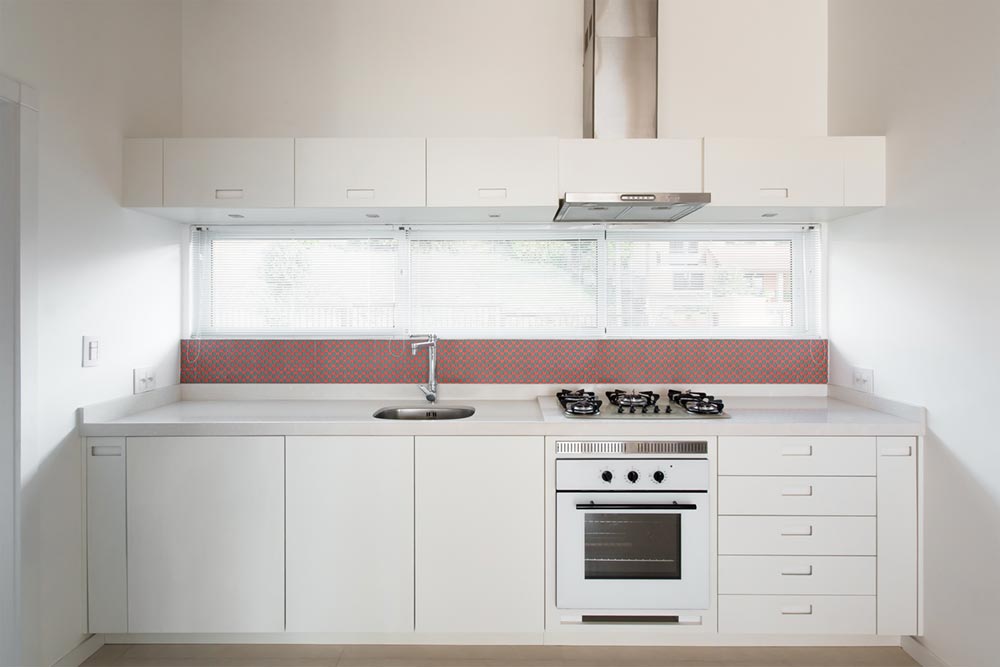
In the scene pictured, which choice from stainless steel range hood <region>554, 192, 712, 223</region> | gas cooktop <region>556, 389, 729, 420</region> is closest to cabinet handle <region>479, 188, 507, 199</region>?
stainless steel range hood <region>554, 192, 712, 223</region>

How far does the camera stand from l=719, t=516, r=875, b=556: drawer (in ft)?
7.43

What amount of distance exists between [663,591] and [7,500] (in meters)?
2.44

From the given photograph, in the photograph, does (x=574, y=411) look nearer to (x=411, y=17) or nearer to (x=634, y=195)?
(x=634, y=195)

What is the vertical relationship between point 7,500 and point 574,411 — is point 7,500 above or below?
below

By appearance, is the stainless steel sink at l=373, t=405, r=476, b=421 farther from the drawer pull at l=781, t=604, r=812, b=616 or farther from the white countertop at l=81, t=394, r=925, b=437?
the drawer pull at l=781, t=604, r=812, b=616

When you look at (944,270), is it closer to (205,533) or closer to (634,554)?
(634,554)

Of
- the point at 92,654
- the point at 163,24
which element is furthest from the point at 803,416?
the point at 163,24

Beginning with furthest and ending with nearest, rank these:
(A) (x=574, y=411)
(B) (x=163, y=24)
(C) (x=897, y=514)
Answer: (B) (x=163, y=24)
(A) (x=574, y=411)
(C) (x=897, y=514)

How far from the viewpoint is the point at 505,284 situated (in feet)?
9.93

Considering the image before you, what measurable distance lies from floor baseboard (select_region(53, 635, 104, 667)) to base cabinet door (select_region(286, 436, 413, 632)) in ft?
2.72

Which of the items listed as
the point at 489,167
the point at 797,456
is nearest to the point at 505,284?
the point at 489,167

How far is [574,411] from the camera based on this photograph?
2.40 meters

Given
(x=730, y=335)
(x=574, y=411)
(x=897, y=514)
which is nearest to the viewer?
(x=897, y=514)

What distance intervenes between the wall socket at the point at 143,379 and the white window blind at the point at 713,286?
7.63 feet
